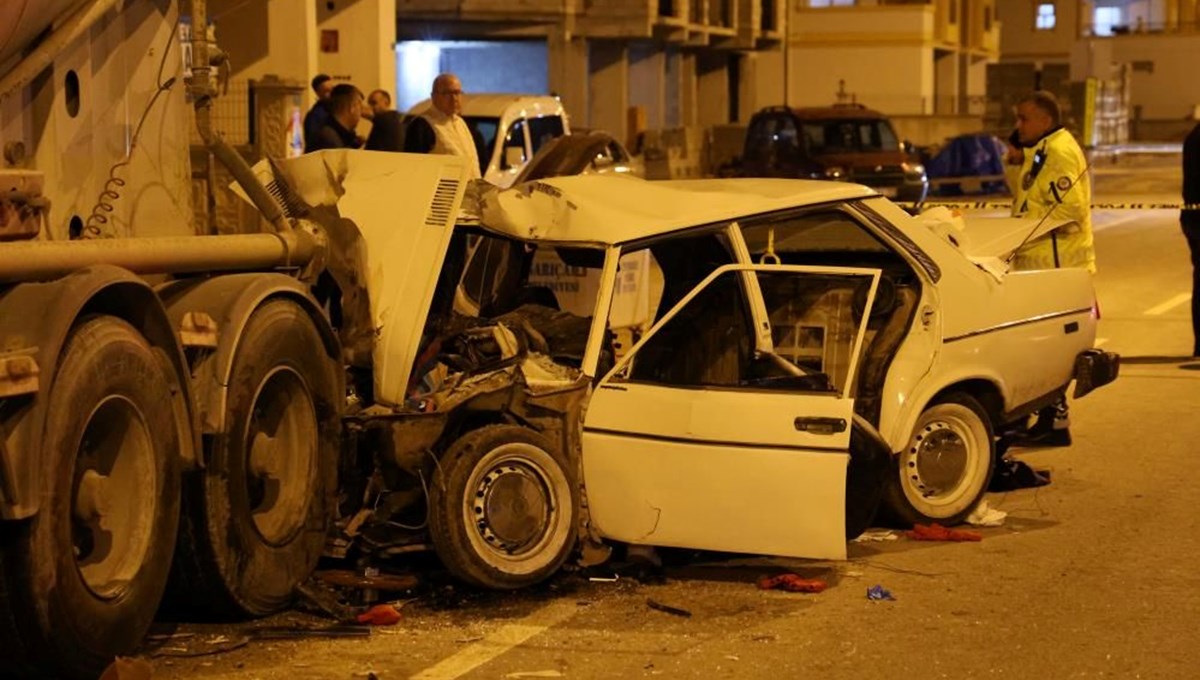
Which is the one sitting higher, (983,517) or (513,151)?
(513,151)

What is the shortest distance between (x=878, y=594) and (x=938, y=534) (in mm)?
1057

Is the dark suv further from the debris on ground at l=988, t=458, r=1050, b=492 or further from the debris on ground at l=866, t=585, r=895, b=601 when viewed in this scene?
the debris on ground at l=866, t=585, r=895, b=601

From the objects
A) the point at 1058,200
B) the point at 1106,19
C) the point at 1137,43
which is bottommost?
the point at 1058,200

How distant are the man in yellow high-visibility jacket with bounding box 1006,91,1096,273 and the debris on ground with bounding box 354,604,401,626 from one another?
5.21 metres

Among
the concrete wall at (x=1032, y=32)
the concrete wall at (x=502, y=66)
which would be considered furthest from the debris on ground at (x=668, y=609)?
the concrete wall at (x=1032, y=32)

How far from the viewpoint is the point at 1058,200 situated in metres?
11.2

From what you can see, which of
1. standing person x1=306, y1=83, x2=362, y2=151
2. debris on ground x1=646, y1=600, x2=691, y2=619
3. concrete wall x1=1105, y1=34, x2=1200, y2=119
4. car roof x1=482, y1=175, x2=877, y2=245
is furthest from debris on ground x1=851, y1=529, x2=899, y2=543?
concrete wall x1=1105, y1=34, x2=1200, y2=119

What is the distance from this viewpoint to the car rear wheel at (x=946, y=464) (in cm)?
857

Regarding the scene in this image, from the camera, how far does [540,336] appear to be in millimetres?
8219

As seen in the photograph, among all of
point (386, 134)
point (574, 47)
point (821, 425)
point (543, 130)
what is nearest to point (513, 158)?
point (543, 130)

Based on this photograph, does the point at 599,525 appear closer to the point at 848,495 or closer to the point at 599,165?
the point at 848,495

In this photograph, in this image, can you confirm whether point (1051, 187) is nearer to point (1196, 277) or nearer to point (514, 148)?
point (1196, 277)

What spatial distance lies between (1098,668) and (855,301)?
248 centimetres

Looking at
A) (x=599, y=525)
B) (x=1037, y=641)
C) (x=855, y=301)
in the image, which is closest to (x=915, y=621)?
(x=1037, y=641)
